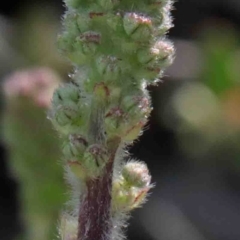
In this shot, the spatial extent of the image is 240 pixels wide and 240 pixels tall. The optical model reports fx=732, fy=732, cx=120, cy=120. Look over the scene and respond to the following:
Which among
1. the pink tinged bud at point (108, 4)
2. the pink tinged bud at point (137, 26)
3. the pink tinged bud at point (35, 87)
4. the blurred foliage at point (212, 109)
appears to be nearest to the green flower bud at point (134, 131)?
the pink tinged bud at point (137, 26)

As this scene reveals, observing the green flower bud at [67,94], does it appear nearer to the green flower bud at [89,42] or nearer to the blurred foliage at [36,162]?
the green flower bud at [89,42]

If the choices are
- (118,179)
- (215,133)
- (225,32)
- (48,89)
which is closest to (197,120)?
(215,133)

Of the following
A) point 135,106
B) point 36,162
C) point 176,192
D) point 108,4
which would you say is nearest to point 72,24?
point 108,4

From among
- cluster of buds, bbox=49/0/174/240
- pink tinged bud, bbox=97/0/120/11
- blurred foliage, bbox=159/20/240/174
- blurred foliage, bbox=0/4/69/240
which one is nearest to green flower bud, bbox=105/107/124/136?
cluster of buds, bbox=49/0/174/240

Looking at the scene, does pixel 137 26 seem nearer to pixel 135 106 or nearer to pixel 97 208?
pixel 135 106

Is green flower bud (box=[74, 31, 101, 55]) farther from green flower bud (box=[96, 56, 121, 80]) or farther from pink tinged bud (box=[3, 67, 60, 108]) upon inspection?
pink tinged bud (box=[3, 67, 60, 108])

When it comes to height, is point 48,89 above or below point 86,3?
below

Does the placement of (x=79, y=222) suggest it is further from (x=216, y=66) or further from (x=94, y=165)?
(x=216, y=66)
